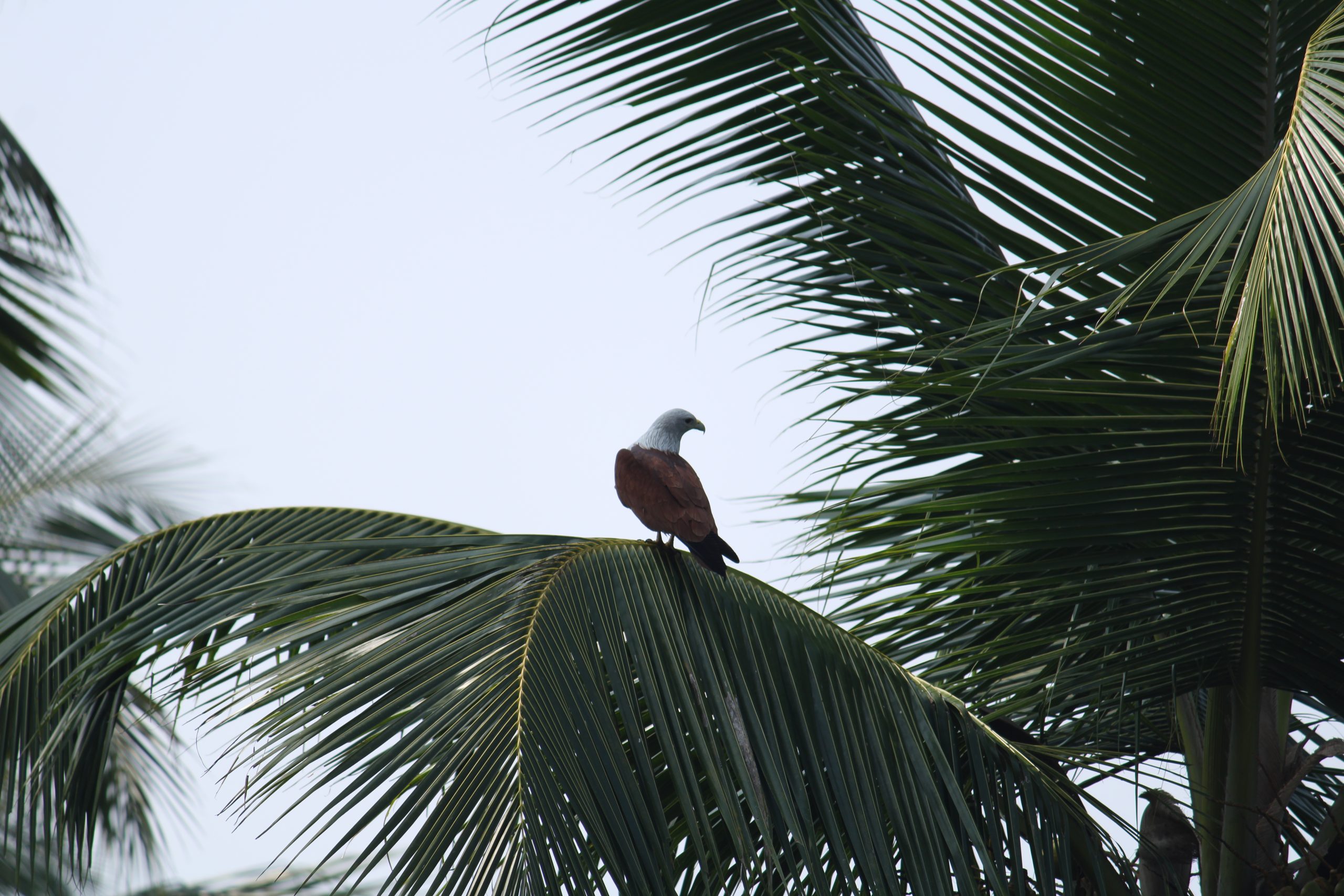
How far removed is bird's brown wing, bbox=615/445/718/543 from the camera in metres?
2.56

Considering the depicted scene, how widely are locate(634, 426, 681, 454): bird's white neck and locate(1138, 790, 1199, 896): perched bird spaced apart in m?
1.53

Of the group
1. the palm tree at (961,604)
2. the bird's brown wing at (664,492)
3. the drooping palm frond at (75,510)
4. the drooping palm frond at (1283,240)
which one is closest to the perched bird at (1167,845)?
the palm tree at (961,604)

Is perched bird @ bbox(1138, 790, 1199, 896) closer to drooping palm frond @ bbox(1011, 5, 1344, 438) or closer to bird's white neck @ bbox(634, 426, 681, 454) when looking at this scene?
drooping palm frond @ bbox(1011, 5, 1344, 438)

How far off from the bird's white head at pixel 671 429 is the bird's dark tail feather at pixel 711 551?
596 millimetres

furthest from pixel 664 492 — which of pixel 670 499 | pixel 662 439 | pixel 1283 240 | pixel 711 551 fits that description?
pixel 1283 240

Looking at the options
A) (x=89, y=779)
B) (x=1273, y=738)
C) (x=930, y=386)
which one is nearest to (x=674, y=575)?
(x=930, y=386)

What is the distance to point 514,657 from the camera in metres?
2.13

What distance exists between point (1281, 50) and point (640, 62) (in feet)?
5.51

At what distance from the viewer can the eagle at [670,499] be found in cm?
251

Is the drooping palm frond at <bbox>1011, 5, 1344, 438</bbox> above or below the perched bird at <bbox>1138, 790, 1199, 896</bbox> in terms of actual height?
above

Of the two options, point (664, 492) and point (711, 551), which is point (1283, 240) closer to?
point (711, 551)

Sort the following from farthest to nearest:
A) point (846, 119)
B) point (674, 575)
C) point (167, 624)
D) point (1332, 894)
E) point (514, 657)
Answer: point (846, 119), point (167, 624), point (674, 575), point (1332, 894), point (514, 657)

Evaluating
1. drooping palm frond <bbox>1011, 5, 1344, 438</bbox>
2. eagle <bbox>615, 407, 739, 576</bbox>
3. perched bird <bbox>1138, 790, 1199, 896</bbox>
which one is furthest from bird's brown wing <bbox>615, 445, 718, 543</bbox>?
perched bird <bbox>1138, 790, 1199, 896</bbox>

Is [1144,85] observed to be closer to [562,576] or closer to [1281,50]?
[1281,50]
